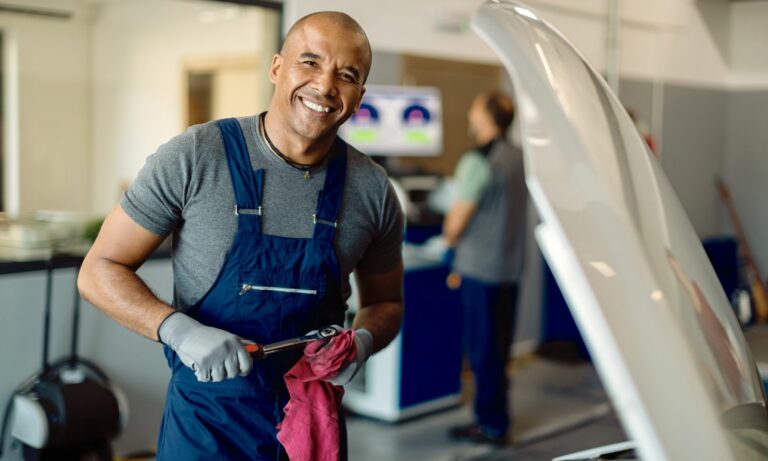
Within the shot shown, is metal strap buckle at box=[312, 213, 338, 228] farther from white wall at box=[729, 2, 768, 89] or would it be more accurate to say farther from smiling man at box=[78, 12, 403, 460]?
white wall at box=[729, 2, 768, 89]

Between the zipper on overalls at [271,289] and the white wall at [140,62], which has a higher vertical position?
the white wall at [140,62]

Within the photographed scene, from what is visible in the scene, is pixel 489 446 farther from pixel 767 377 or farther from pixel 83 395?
pixel 767 377

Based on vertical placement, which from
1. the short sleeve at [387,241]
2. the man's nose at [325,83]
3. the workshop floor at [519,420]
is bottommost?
the workshop floor at [519,420]

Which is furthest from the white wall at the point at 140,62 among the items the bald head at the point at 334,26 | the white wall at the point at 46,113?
the bald head at the point at 334,26

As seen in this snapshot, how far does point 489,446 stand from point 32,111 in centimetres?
288

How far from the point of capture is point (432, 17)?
6.02 m

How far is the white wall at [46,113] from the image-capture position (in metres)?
4.68

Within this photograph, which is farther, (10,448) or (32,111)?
(32,111)

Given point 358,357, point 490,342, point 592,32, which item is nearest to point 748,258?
point 592,32

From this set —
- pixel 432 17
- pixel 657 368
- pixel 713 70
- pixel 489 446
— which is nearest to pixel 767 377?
pixel 657 368

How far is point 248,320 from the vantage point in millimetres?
1787

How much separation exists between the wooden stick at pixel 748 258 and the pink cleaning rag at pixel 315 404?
7452 mm

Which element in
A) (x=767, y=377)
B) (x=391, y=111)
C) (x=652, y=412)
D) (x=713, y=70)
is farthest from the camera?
(x=713, y=70)

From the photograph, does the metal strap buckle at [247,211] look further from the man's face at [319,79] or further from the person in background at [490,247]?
the person in background at [490,247]
